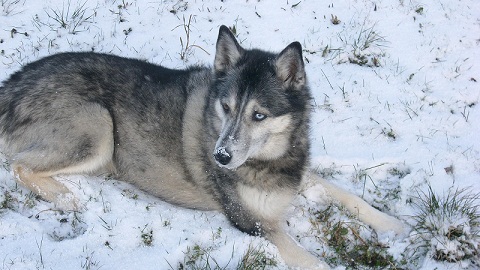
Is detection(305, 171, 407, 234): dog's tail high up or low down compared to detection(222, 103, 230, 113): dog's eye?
down

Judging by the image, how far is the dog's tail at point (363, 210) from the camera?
467 centimetres

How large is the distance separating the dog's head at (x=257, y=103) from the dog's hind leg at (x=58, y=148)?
1189mm

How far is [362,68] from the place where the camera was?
6.54 metres

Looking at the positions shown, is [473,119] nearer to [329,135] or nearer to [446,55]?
[446,55]

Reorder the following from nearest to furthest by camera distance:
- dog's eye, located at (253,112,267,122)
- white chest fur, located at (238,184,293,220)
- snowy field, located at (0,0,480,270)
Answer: dog's eye, located at (253,112,267,122), snowy field, located at (0,0,480,270), white chest fur, located at (238,184,293,220)

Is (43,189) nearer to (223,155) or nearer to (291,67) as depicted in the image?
(223,155)

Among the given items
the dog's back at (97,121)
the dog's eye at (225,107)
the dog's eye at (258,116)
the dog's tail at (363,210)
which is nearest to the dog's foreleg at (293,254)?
the dog's tail at (363,210)

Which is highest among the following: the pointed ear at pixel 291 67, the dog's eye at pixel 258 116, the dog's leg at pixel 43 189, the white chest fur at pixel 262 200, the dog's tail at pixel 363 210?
the pointed ear at pixel 291 67

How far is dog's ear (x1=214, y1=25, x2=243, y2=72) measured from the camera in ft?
14.5

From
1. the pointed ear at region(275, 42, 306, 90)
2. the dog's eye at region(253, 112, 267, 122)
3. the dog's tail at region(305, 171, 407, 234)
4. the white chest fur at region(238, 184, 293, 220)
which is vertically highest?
the pointed ear at region(275, 42, 306, 90)

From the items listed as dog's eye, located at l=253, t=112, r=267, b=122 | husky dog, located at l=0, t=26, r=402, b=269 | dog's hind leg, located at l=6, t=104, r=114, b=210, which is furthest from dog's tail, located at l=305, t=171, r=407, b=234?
dog's hind leg, located at l=6, t=104, r=114, b=210

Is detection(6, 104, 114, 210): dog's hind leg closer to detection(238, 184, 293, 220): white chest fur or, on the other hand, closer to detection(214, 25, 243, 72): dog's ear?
detection(214, 25, 243, 72): dog's ear

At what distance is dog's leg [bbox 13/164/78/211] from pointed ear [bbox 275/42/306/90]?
2202 millimetres

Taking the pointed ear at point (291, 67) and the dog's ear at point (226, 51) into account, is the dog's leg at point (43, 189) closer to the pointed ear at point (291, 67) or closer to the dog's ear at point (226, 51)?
the dog's ear at point (226, 51)
